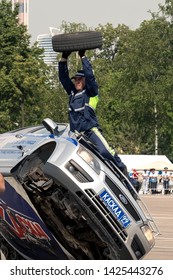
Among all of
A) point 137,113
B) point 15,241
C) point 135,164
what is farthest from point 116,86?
point 15,241

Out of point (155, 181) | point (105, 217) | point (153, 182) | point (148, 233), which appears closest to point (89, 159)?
point (105, 217)

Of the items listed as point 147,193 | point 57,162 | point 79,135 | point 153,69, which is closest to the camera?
point 57,162

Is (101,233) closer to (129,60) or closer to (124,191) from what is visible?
(124,191)

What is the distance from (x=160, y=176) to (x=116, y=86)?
31954 millimetres

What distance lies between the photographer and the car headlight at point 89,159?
9.68 metres

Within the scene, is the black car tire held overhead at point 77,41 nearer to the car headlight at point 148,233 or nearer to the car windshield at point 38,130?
the car windshield at point 38,130

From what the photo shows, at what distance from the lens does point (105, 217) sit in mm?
9516

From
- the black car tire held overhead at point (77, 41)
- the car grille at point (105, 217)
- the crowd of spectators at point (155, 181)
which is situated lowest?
the crowd of spectators at point (155, 181)

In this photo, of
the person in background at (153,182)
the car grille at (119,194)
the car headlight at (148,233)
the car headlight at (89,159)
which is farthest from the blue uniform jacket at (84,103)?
the person in background at (153,182)

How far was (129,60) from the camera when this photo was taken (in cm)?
7388

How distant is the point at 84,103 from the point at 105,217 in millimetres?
1843

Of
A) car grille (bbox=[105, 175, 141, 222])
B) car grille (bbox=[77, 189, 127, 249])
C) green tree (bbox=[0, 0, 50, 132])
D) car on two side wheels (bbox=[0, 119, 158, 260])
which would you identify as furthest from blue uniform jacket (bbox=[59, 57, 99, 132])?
green tree (bbox=[0, 0, 50, 132])

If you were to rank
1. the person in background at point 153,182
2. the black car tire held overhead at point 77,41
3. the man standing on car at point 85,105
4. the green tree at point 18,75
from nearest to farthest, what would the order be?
the black car tire held overhead at point 77,41
the man standing on car at point 85,105
the person in background at point 153,182
the green tree at point 18,75

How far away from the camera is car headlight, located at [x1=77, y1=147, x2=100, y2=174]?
31.8 ft
